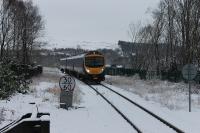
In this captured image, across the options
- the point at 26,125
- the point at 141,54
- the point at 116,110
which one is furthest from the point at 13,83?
the point at 141,54

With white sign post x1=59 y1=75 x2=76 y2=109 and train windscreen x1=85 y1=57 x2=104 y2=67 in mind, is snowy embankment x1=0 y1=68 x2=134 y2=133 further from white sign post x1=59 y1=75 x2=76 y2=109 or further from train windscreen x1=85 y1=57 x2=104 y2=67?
train windscreen x1=85 y1=57 x2=104 y2=67

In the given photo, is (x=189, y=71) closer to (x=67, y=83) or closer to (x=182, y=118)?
(x=182, y=118)

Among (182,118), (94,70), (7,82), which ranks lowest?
(182,118)

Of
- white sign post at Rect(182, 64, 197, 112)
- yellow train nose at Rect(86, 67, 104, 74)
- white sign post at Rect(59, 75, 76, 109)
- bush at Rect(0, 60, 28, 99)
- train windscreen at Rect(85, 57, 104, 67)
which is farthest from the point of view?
train windscreen at Rect(85, 57, 104, 67)

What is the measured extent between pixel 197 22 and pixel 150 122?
116ft

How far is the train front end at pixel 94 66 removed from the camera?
179 ft

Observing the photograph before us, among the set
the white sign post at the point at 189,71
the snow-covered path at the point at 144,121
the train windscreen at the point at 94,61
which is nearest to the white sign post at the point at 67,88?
the snow-covered path at the point at 144,121

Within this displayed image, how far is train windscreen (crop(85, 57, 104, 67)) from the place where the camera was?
55.1 metres

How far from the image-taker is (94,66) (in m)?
55.2

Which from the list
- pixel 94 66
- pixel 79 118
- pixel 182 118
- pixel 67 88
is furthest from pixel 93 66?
pixel 79 118

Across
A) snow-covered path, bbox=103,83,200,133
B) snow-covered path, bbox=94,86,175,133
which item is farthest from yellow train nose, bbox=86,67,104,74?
snow-covered path, bbox=94,86,175,133

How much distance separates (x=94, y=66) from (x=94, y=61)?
52 centimetres

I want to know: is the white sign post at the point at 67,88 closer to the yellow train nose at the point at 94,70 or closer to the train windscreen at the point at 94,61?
the yellow train nose at the point at 94,70

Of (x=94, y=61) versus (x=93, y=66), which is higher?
(x=94, y=61)
